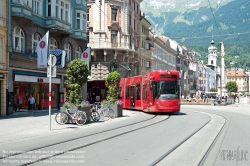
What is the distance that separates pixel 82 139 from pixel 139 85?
65.6 ft

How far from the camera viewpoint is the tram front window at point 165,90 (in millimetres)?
28906

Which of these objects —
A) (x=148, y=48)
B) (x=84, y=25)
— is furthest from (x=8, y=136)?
(x=148, y=48)

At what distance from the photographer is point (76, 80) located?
21562 mm

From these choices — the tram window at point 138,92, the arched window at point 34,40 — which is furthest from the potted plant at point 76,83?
the tram window at point 138,92

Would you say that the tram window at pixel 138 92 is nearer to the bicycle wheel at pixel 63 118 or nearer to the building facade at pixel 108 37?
the bicycle wheel at pixel 63 118

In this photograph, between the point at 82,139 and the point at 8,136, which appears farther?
the point at 8,136

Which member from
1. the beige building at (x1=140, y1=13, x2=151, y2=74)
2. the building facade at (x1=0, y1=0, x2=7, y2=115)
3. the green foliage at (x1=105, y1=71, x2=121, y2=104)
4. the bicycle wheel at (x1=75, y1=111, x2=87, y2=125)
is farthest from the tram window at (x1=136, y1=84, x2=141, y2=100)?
the beige building at (x1=140, y1=13, x2=151, y2=74)

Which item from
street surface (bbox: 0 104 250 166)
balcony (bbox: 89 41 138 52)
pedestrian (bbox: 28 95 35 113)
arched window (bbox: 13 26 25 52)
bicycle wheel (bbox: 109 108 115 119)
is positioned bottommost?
street surface (bbox: 0 104 250 166)

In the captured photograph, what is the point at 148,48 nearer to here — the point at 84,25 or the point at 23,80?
the point at 84,25

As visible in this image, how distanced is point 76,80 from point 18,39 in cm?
1030

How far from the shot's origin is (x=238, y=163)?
951 cm

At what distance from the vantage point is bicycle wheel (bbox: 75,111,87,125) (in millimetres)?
20500

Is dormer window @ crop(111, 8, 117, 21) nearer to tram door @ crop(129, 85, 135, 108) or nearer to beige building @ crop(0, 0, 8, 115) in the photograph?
tram door @ crop(129, 85, 135, 108)

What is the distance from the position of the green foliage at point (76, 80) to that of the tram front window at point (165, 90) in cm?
870
